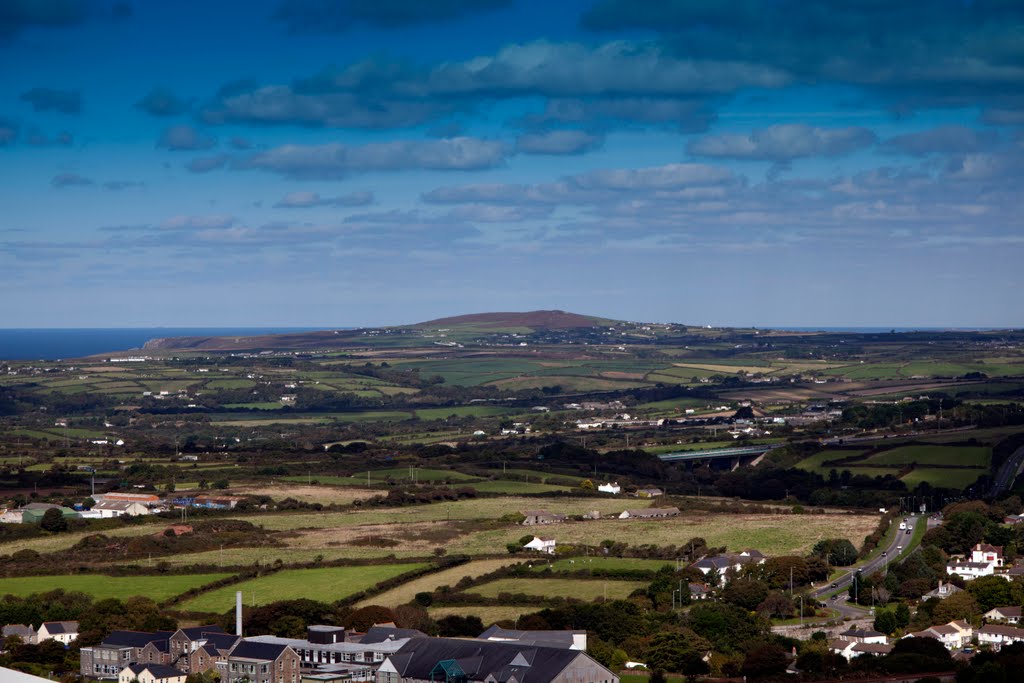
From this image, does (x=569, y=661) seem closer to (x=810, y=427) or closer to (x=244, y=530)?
(x=244, y=530)

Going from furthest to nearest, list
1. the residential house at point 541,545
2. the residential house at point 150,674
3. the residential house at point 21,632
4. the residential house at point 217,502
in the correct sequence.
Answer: the residential house at point 217,502 < the residential house at point 541,545 < the residential house at point 21,632 < the residential house at point 150,674

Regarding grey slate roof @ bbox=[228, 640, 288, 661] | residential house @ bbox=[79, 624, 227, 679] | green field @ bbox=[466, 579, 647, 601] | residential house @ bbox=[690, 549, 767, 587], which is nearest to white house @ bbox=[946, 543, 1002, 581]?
residential house @ bbox=[690, 549, 767, 587]

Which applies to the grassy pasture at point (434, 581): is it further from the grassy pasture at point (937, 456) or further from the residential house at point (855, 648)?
the grassy pasture at point (937, 456)

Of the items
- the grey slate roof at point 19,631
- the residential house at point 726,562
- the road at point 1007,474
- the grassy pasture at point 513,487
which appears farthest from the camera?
the road at point 1007,474

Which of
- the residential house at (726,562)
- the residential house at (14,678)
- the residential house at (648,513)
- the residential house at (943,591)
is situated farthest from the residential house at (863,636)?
the residential house at (14,678)

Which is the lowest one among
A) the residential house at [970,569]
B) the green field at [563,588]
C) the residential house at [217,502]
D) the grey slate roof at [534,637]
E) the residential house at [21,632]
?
the residential house at [970,569]

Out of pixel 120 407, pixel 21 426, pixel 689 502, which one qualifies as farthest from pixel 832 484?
pixel 120 407

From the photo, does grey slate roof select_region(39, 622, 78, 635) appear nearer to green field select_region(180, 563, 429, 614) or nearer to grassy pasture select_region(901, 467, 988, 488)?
green field select_region(180, 563, 429, 614)
